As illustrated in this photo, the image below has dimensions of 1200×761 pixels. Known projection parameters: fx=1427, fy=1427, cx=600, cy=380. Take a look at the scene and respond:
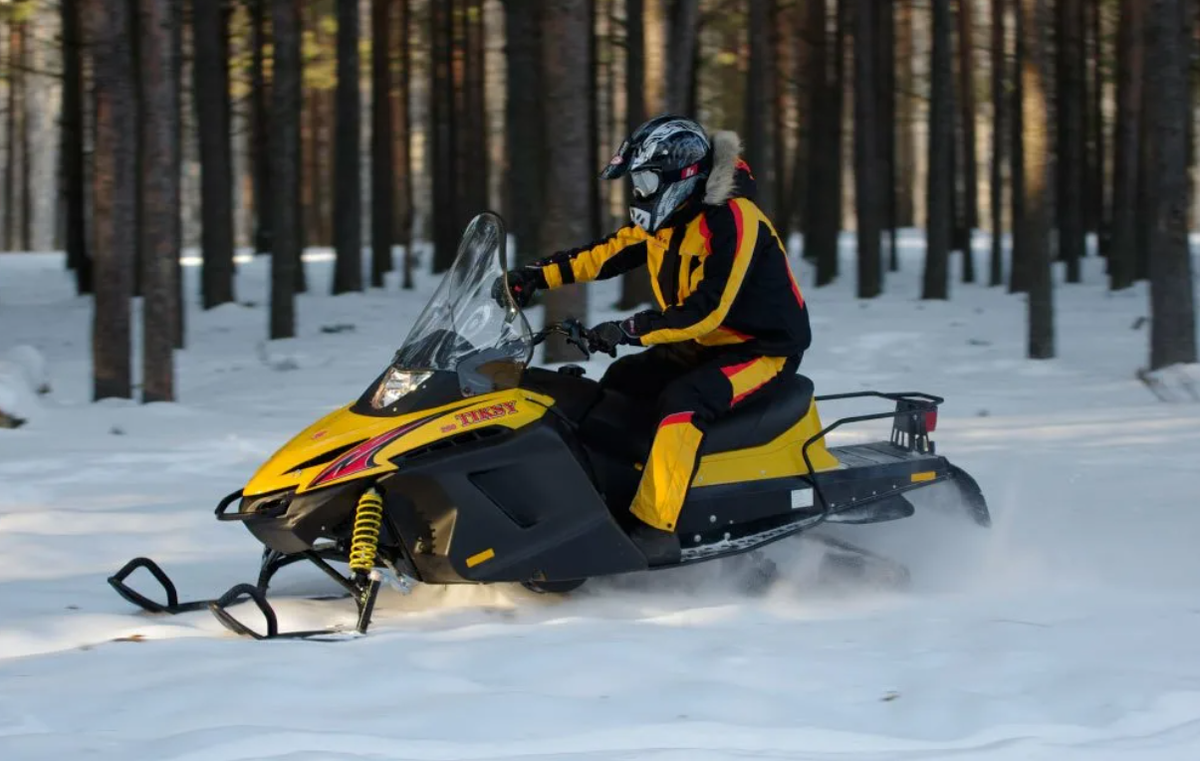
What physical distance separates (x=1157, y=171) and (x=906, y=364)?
374 centimetres

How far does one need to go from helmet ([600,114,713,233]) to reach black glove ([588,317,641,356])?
0.53 meters

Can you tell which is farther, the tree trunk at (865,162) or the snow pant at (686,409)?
the tree trunk at (865,162)

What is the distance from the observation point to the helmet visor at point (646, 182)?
5766mm

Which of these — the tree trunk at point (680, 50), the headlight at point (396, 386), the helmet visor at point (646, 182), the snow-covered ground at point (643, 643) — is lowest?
the snow-covered ground at point (643, 643)

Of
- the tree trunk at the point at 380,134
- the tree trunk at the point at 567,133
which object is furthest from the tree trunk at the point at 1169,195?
the tree trunk at the point at 380,134

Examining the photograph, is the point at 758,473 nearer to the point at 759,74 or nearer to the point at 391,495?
the point at 391,495

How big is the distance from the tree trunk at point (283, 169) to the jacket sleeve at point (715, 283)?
12607mm

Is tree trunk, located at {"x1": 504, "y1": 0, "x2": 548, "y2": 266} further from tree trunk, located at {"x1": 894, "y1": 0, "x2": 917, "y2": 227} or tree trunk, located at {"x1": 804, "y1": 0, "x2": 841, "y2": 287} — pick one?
tree trunk, located at {"x1": 894, "y1": 0, "x2": 917, "y2": 227}

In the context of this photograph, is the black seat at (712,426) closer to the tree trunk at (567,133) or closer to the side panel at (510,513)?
the side panel at (510,513)

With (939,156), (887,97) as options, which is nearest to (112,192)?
(939,156)

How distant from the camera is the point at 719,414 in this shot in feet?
19.1

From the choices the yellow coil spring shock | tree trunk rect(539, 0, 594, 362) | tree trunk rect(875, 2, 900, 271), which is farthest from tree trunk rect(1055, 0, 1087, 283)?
the yellow coil spring shock

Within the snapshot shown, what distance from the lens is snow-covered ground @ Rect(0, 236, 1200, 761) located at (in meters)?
4.05

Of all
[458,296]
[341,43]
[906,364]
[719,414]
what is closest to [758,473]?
[719,414]
